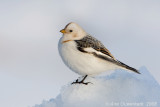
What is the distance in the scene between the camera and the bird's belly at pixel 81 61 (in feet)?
38.8

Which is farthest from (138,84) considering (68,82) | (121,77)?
(68,82)

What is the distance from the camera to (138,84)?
474 inches

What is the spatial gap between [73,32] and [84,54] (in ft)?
2.03

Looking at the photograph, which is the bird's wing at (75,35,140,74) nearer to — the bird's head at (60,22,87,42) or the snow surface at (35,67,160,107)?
the bird's head at (60,22,87,42)

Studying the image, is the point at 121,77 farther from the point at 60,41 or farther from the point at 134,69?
the point at 60,41

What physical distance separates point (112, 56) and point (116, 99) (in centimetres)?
96

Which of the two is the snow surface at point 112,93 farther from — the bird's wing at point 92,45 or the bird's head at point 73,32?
the bird's head at point 73,32

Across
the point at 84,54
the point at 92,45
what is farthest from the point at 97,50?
the point at 84,54

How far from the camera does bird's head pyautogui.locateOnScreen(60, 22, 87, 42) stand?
12.1 m

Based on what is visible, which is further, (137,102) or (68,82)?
(68,82)

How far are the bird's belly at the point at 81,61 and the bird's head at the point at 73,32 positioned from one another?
17 centimetres

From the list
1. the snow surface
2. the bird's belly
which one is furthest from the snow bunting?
the snow surface

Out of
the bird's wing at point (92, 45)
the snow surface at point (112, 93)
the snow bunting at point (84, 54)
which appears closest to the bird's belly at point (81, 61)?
the snow bunting at point (84, 54)

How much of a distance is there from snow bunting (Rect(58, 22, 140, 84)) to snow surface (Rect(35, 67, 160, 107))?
334 millimetres
